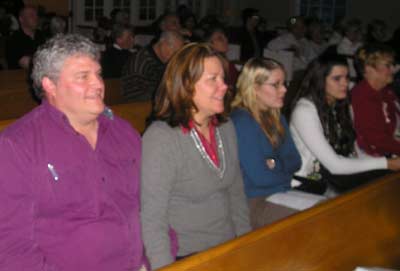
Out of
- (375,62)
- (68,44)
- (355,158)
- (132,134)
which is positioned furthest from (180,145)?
(375,62)

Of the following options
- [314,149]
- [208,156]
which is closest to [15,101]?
[314,149]

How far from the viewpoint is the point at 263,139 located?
109 inches

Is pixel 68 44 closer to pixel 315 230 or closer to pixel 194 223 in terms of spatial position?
pixel 194 223

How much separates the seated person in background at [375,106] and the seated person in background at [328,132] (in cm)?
28

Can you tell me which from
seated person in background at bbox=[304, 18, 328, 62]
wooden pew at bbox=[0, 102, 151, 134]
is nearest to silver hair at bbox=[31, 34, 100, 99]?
wooden pew at bbox=[0, 102, 151, 134]

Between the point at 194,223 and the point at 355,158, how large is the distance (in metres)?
1.46

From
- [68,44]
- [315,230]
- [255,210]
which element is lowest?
[255,210]

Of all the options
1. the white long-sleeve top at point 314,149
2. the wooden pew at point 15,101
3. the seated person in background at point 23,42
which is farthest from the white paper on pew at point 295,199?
the seated person in background at point 23,42

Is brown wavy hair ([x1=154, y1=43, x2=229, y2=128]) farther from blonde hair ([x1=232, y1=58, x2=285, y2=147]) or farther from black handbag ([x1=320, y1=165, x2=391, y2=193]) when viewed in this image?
black handbag ([x1=320, y1=165, x2=391, y2=193])

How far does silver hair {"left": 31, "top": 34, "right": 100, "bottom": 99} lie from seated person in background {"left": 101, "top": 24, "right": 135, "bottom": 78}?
3381 mm

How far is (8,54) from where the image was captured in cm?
543

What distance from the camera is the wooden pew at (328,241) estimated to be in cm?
162

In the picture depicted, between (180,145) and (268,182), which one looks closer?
(180,145)

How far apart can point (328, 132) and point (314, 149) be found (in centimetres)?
20
